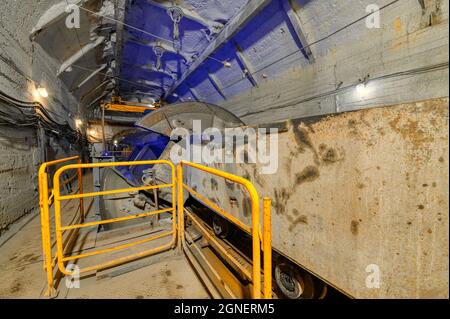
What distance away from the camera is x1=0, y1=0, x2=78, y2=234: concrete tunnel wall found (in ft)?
10.7

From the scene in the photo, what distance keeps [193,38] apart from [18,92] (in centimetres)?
449

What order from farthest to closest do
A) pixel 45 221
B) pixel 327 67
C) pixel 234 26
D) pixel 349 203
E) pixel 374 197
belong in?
pixel 234 26
pixel 327 67
pixel 45 221
pixel 349 203
pixel 374 197

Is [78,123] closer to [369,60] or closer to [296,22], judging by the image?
[296,22]

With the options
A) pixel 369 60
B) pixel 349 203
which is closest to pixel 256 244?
pixel 349 203

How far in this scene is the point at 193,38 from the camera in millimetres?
5816

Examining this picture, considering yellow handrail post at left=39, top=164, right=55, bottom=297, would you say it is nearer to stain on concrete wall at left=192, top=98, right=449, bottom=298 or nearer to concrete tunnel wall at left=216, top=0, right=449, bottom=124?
stain on concrete wall at left=192, top=98, right=449, bottom=298

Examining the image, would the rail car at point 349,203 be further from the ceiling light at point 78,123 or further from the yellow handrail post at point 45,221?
the ceiling light at point 78,123

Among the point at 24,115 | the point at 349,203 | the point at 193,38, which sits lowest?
the point at 349,203

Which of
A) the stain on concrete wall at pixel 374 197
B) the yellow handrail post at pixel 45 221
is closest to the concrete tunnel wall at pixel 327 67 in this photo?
the stain on concrete wall at pixel 374 197

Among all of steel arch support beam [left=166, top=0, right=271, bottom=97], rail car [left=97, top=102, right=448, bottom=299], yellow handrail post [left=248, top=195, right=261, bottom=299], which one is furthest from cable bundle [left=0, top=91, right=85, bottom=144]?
steel arch support beam [left=166, top=0, right=271, bottom=97]

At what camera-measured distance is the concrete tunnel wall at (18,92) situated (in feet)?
10.7

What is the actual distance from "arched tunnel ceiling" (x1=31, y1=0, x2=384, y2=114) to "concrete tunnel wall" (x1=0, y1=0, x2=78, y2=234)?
384 millimetres
